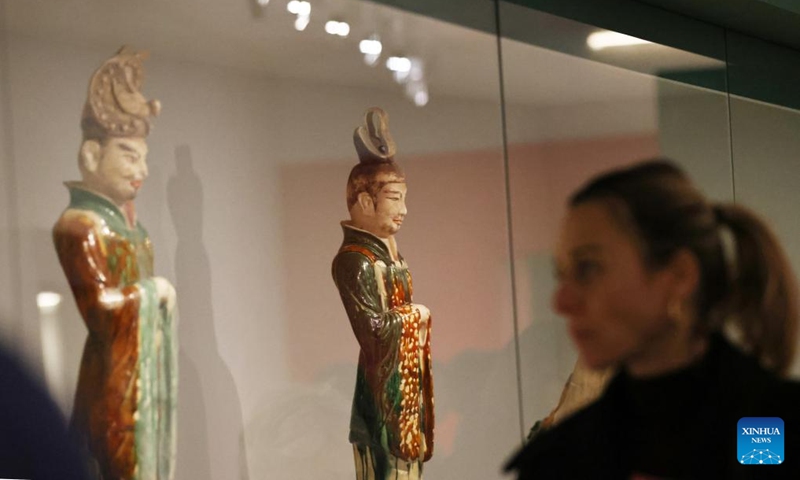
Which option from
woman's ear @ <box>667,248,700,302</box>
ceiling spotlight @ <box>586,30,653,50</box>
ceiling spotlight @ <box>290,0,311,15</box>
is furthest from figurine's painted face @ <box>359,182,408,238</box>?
woman's ear @ <box>667,248,700,302</box>

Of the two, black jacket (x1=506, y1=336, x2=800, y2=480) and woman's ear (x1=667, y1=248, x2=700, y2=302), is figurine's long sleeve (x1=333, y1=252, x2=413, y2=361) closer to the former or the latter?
black jacket (x1=506, y1=336, x2=800, y2=480)

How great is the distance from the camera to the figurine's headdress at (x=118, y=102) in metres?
3.81

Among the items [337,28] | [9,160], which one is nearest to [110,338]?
[9,160]

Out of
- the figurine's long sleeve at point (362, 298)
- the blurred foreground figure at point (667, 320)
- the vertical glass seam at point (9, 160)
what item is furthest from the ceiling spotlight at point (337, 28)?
the blurred foreground figure at point (667, 320)

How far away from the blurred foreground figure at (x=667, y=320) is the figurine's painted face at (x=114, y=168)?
2.39 m

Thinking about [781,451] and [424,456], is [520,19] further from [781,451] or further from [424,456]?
[781,451]

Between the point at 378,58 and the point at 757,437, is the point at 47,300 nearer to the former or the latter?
the point at 378,58

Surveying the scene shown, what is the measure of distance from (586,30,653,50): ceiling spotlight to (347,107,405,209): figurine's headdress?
1.00 metres

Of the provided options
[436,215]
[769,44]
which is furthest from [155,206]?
[769,44]

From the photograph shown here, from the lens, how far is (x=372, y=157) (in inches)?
179

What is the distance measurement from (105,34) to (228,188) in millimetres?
697

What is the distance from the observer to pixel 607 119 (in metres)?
3.31

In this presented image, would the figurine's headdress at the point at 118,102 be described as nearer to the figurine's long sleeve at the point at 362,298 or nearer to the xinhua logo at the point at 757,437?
the figurine's long sleeve at the point at 362,298

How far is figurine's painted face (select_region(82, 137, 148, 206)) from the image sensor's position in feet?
12.4
